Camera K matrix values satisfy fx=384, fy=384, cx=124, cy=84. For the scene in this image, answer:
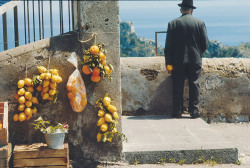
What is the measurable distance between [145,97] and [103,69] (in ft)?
7.63

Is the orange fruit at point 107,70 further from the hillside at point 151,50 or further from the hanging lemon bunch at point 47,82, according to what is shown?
the hillside at point 151,50

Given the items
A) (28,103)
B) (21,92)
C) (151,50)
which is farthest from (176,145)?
(151,50)

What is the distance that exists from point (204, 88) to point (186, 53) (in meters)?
0.83

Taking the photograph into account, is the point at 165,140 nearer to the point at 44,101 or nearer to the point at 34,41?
the point at 44,101

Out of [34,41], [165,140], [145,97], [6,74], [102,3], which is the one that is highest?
[102,3]

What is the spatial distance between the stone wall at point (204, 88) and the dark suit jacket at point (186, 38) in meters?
0.49

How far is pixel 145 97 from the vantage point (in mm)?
6312

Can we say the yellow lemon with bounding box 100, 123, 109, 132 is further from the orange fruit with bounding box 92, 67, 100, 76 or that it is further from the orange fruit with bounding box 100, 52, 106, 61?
the orange fruit with bounding box 100, 52, 106, 61

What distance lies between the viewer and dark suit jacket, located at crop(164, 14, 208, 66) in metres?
5.85

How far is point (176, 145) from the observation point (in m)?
4.54

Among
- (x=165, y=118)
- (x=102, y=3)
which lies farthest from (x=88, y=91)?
(x=165, y=118)

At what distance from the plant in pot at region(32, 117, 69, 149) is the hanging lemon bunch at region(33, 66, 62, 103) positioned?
0.27 meters

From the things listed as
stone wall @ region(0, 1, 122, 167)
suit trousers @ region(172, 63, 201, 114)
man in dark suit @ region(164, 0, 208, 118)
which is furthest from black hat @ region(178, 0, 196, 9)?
stone wall @ region(0, 1, 122, 167)

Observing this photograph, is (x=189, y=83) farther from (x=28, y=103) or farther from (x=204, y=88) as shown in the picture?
(x=28, y=103)
